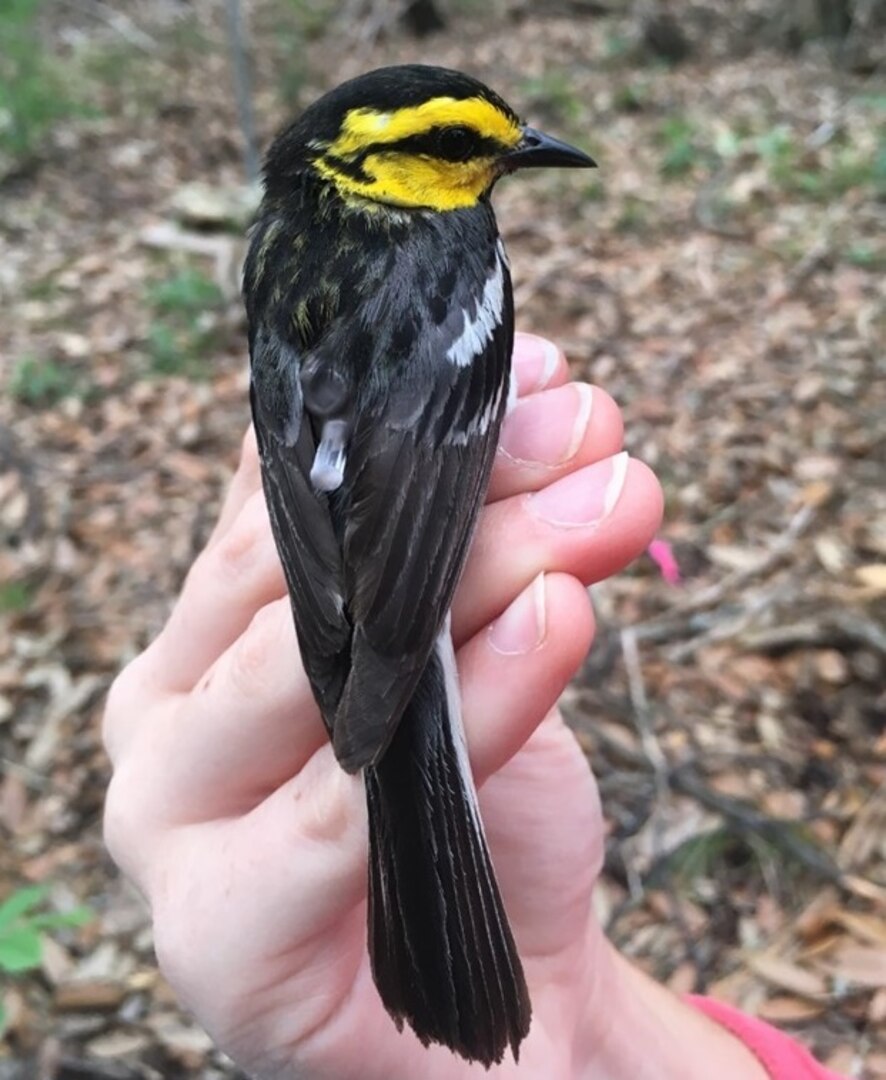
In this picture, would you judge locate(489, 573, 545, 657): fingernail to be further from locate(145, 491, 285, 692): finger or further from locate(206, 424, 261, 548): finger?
locate(206, 424, 261, 548): finger

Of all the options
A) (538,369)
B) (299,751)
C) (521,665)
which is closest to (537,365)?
(538,369)

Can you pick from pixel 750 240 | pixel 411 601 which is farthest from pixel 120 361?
pixel 411 601

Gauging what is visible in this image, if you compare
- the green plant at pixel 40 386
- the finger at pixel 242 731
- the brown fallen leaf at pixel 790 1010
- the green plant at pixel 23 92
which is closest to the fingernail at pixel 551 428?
the finger at pixel 242 731

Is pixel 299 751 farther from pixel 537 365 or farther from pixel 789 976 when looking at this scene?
pixel 789 976

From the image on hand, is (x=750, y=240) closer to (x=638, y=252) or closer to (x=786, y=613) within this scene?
(x=638, y=252)

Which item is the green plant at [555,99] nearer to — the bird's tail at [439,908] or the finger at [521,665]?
the finger at [521,665]

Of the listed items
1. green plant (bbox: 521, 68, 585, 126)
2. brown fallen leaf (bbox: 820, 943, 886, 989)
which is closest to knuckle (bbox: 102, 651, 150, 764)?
brown fallen leaf (bbox: 820, 943, 886, 989)
